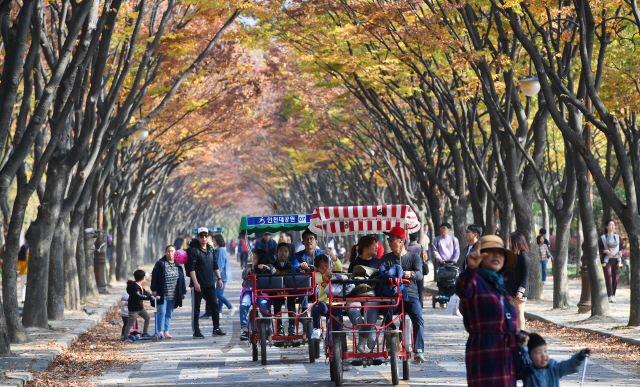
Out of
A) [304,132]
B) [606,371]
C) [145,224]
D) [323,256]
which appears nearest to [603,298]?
[606,371]

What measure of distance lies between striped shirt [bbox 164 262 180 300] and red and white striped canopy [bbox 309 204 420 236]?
3.50 m

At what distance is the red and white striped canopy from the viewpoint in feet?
32.2

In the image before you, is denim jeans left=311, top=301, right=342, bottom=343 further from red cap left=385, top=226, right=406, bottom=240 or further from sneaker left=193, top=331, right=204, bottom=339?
sneaker left=193, top=331, right=204, bottom=339

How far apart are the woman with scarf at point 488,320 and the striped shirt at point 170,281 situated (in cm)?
875

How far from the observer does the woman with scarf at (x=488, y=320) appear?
487 centimetres

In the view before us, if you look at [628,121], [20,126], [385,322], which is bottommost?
[385,322]

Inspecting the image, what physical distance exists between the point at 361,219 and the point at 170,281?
4.32 meters

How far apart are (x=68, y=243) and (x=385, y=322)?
1055 centimetres

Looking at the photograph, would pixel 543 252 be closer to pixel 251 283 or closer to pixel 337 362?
pixel 251 283

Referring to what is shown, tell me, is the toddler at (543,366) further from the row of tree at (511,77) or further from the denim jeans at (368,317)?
the row of tree at (511,77)

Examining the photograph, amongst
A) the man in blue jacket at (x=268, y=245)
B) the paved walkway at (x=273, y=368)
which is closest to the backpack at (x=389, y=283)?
the paved walkway at (x=273, y=368)

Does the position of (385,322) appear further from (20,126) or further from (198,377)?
(20,126)

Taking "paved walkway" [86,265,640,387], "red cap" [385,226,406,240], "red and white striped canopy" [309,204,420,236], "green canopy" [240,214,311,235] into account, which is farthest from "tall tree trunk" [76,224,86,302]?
"red cap" [385,226,406,240]

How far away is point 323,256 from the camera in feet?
32.6
